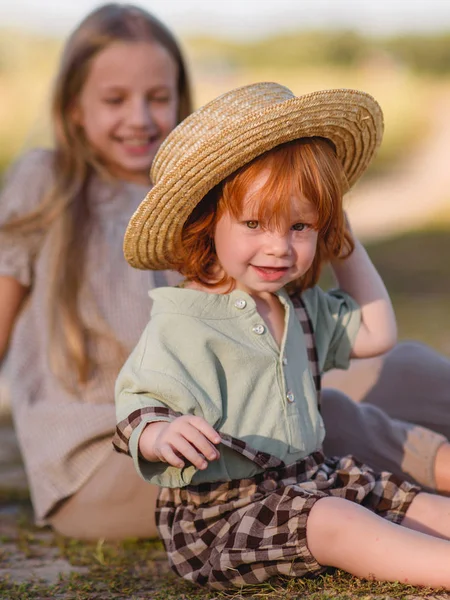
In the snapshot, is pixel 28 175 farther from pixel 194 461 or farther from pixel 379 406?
pixel 194 461

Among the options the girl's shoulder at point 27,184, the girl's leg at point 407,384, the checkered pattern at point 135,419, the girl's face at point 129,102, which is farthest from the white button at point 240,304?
the girl's shoulder at point 27,184

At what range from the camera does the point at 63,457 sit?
3.03m

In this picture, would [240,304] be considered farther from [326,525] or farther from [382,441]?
[382,441]

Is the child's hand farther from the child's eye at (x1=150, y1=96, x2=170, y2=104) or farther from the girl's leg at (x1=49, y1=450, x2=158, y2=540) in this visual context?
the child's eye at (x1=150, y1=96, x2=170, y2=104)

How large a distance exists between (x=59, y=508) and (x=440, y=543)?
4.59 feet

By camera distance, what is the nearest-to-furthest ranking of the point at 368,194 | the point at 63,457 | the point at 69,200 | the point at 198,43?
the point at 63,457
the point at 69,200
the point at 368,194
the point at 198,43

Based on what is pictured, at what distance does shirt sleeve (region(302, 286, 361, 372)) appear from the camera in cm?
252

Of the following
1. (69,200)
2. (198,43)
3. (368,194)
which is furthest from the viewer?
(198,43)

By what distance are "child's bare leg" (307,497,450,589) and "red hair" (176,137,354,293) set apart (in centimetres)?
60

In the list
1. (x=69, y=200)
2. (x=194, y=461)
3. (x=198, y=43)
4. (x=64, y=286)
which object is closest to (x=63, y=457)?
(x=64, y=286)

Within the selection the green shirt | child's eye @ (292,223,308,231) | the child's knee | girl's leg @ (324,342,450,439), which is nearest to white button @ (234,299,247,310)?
the green shirt

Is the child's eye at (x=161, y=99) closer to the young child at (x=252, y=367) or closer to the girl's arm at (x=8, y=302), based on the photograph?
the girl's arm at (x=8, y=302)

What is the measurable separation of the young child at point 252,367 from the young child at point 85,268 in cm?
67

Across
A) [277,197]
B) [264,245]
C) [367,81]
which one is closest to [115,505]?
[264,245]
